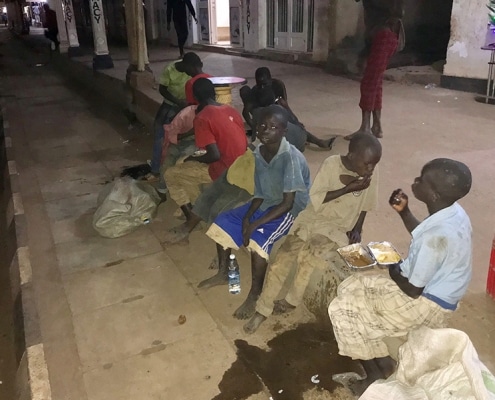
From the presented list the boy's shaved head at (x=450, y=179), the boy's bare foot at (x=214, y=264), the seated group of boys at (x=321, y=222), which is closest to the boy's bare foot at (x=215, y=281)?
the seated group of boys at (x=321, y=222)

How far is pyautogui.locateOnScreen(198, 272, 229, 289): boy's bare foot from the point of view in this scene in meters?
3.78

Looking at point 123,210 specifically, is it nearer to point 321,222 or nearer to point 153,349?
point 153,349

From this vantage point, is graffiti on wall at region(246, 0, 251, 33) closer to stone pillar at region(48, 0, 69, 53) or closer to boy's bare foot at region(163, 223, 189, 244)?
stone pillar at region(48, 0, 69, 53)

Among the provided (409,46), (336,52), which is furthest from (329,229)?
(409,46)

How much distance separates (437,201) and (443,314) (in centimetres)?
56

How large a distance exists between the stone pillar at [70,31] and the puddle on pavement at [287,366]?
17403mm

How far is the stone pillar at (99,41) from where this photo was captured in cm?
1362

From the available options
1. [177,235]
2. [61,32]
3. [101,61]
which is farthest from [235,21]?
[177,235]

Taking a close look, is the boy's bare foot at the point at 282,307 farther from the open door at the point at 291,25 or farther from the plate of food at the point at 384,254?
the open door at the point at 291,25

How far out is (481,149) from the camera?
5.44m

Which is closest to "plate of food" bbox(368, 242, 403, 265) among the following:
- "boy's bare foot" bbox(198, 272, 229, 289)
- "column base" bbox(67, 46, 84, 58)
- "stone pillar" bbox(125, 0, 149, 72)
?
"boy's bare foot" bbox(198, 272, 229, 289)

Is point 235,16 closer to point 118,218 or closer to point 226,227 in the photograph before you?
point 118,218

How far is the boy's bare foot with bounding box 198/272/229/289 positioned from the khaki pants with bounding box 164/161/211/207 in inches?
39.1

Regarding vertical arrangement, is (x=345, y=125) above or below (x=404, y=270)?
below
